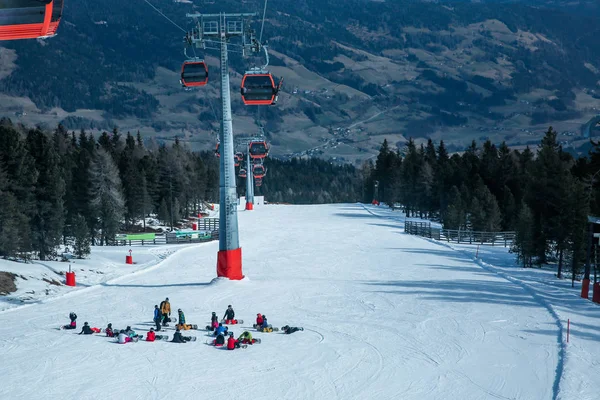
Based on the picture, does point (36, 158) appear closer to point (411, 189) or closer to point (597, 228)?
point (597, 228)

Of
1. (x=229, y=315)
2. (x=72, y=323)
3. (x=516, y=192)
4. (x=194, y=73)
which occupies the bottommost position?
(x=72, y=323)

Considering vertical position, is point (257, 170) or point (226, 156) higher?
point (257, 170)

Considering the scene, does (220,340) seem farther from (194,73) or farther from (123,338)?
(194,73)

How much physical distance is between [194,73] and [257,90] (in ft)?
9.30

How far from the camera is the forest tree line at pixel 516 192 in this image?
126 feet

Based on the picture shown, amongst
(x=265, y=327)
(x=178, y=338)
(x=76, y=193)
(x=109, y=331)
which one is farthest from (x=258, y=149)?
(x=178, y=338)

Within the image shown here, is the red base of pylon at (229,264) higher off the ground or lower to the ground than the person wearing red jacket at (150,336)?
higher

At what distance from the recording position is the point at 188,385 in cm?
1572

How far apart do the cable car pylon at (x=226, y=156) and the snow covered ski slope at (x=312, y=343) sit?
3.27ft

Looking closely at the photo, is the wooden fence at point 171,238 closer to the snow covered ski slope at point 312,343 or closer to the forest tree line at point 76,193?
the forest tree line at point 76,193

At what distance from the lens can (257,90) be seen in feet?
106

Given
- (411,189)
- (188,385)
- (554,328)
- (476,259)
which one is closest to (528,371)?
(554,328)

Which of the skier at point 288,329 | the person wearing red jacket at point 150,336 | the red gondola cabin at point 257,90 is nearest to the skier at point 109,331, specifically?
the person wearing red jacket at point 150,336

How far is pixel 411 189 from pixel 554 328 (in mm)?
74786
